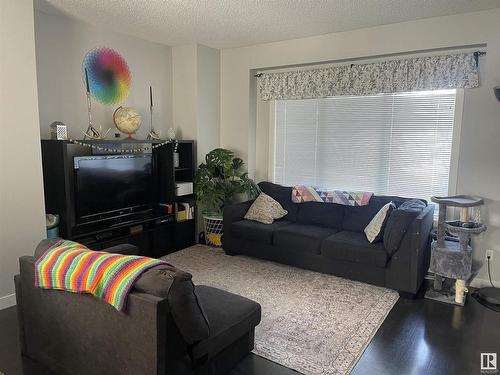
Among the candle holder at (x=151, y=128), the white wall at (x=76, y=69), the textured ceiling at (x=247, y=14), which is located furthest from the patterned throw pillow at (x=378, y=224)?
the white wall at (x=76, y=69)

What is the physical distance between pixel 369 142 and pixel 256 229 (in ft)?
5.34

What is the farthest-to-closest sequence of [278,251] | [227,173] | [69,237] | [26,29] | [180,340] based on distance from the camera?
[227,173] → [278,251] → [69,237] → [26,29] → [180,340]

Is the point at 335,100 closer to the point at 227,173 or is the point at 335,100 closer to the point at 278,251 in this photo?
the point at 227,173

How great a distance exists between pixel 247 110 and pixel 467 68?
253 centimetres

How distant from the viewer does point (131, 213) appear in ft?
13.9

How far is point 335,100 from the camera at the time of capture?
14.7ft

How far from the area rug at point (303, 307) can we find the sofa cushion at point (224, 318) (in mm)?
361

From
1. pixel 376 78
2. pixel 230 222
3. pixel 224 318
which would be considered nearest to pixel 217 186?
pixel 230 222

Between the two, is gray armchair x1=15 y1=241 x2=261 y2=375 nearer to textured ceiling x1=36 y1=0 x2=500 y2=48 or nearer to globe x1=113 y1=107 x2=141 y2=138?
globe x1=113 y1=107 x2=141 y2=138

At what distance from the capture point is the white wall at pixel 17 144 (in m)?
2.92

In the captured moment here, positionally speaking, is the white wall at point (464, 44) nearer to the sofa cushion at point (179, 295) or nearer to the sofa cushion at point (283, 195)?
the sofa cushion at point (283, 195)

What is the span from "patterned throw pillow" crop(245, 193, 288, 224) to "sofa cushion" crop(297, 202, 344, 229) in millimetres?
227

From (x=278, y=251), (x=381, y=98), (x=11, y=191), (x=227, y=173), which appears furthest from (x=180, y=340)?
(x=381, y=98)

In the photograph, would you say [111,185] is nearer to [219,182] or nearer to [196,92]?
[219,182]
